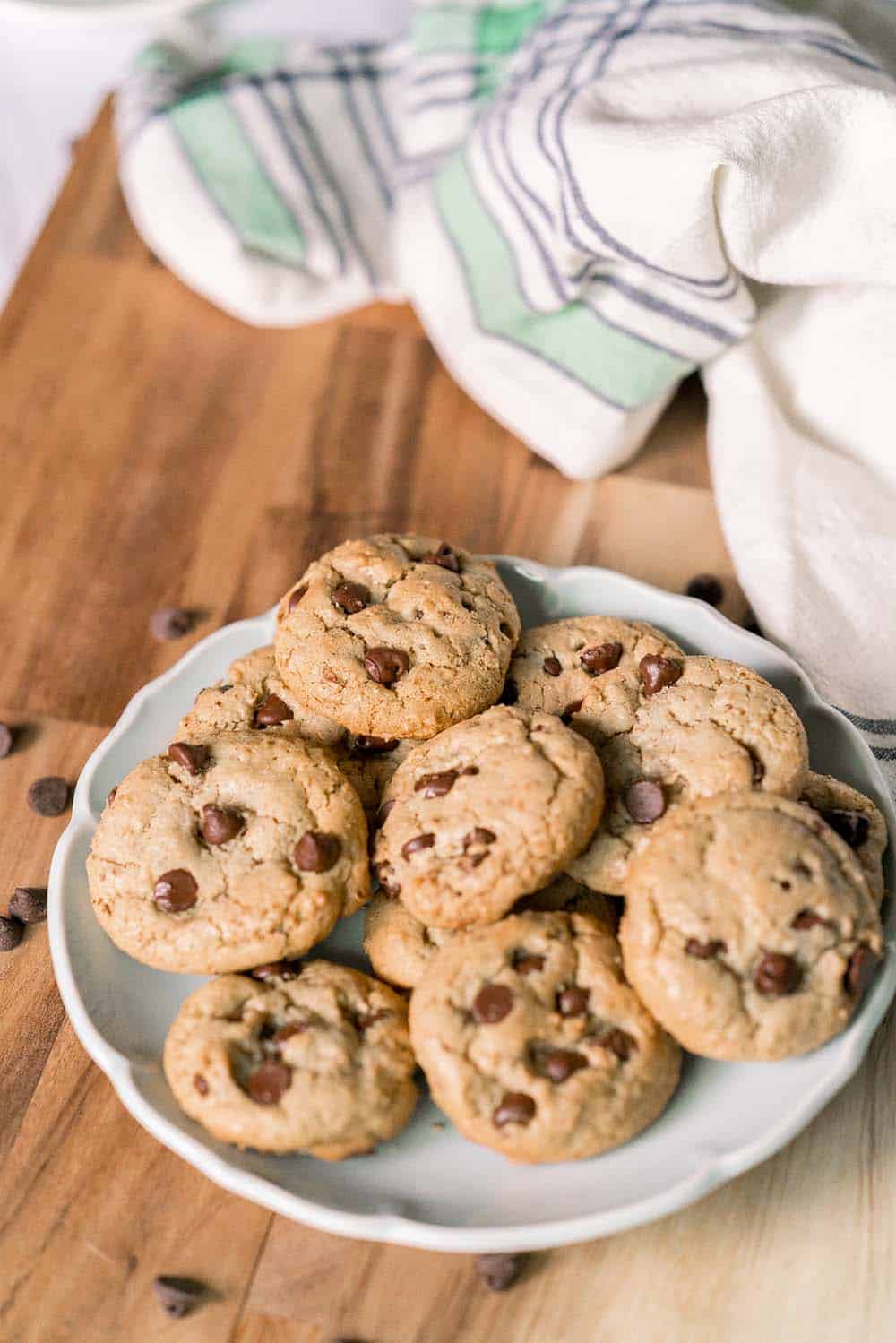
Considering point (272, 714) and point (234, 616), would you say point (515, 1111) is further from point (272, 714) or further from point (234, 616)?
point (234, 616)

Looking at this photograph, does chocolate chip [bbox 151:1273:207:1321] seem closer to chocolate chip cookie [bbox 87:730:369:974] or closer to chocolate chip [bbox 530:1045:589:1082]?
chocolate chip cookie [bbox 87:730:369:974]

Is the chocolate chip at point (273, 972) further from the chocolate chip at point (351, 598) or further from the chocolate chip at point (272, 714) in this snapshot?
the chocolate chip at point (351, 598)

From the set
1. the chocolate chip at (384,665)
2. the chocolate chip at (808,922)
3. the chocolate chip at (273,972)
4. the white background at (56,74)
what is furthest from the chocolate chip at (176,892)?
the white background at (56,74)

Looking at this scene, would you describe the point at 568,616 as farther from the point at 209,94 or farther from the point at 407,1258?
the point at 209,94

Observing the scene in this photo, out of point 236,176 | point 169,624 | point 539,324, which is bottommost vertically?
point 169,624

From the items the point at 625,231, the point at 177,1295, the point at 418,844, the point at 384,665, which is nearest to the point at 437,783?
the point at 418,844

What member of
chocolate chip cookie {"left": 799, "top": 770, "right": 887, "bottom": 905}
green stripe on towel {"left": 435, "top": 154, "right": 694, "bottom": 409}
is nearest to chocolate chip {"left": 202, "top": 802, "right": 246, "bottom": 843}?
chocolate chip cookie {"left": 799, "top": 770, "right": 887, "bottom": 905}
